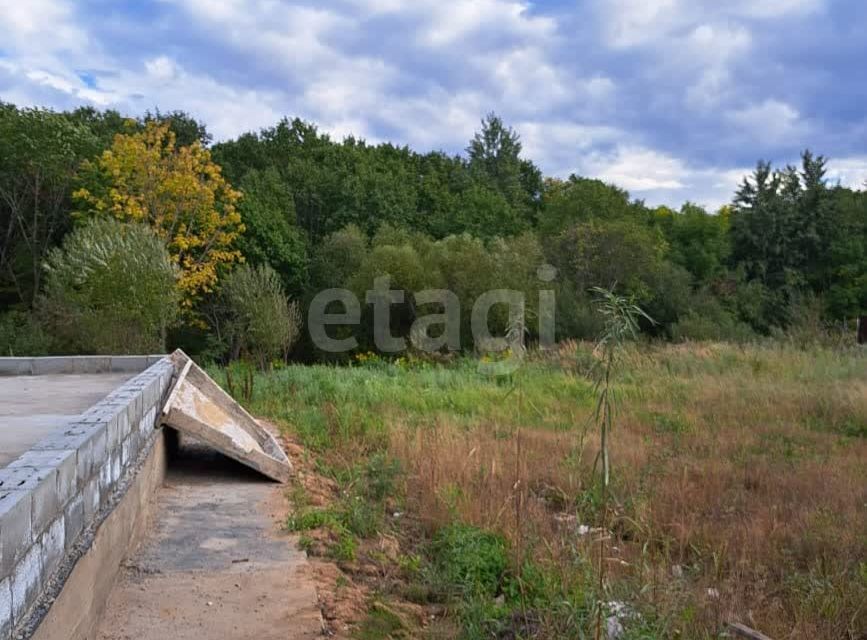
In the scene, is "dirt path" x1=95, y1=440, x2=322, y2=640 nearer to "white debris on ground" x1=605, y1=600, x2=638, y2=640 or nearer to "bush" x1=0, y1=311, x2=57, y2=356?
"white debris on ground" x1=605, y1=600, x2=638, y2=640

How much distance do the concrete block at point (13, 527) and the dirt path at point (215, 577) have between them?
1.34 m

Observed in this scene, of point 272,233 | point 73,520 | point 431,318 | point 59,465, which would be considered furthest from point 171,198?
point 59,465

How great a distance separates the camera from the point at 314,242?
30.4m

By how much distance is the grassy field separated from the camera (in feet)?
12.3

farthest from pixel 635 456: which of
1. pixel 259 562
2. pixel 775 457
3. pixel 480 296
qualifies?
pixel 480 296

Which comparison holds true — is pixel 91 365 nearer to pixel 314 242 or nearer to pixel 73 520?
pixel 73 520

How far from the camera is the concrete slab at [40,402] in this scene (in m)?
4.35

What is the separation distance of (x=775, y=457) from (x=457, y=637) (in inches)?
210

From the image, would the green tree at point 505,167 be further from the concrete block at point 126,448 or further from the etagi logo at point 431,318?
the concrete block at point 126,448

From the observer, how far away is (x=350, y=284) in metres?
24.7

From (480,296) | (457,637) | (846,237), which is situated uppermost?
(846,237)

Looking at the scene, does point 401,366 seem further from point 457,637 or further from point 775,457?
point 457,637

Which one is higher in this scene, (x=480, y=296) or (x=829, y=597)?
(x=480, y=296)

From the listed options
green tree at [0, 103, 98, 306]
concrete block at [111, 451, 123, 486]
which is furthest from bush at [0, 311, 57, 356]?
concrete block at [111, 451, 123, 486]
